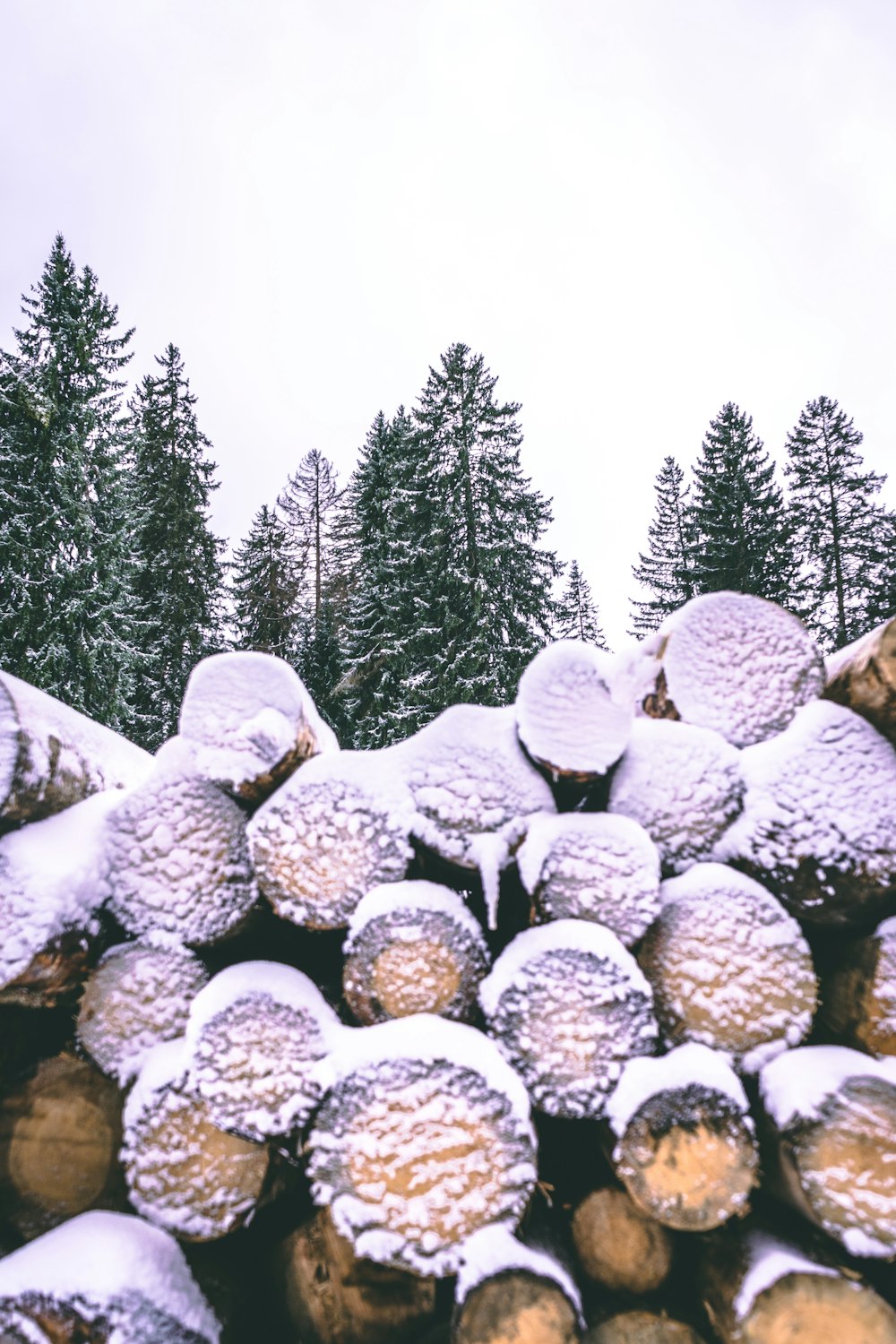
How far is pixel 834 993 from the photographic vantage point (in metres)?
1.35

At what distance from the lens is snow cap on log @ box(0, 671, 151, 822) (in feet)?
4.53

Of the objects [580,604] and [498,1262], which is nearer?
[498,1262]

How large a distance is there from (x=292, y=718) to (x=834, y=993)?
3.98ft

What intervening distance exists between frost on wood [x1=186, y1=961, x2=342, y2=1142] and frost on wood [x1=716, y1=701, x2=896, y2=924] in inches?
35.1

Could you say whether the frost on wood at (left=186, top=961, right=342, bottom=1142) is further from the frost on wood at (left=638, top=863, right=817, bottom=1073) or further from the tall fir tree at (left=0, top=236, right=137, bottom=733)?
the tall fir tree at (left=0, top=236, right=137, bottom=733)

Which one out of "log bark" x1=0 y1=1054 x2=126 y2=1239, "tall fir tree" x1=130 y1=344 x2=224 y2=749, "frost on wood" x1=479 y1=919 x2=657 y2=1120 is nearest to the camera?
"frost on wood" x1=479 y1=919 x2=657 y2=1120

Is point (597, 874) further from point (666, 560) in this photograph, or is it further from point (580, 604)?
point (580, 604)

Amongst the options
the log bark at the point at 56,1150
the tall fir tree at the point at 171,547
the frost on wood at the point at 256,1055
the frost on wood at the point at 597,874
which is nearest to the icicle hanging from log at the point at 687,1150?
the frost on wood at the point at 597,874

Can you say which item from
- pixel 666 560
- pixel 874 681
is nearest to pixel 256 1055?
pixel 874 681

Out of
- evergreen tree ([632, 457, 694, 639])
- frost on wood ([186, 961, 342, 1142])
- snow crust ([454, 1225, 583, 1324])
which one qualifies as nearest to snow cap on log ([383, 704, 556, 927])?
frost on wood ([186, 961, 342, 1142])

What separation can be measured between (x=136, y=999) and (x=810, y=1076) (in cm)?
126

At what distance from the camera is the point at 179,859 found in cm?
144

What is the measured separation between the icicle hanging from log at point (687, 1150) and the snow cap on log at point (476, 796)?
40 cm

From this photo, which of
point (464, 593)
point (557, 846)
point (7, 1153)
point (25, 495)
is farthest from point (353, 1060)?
point (25, 495)
